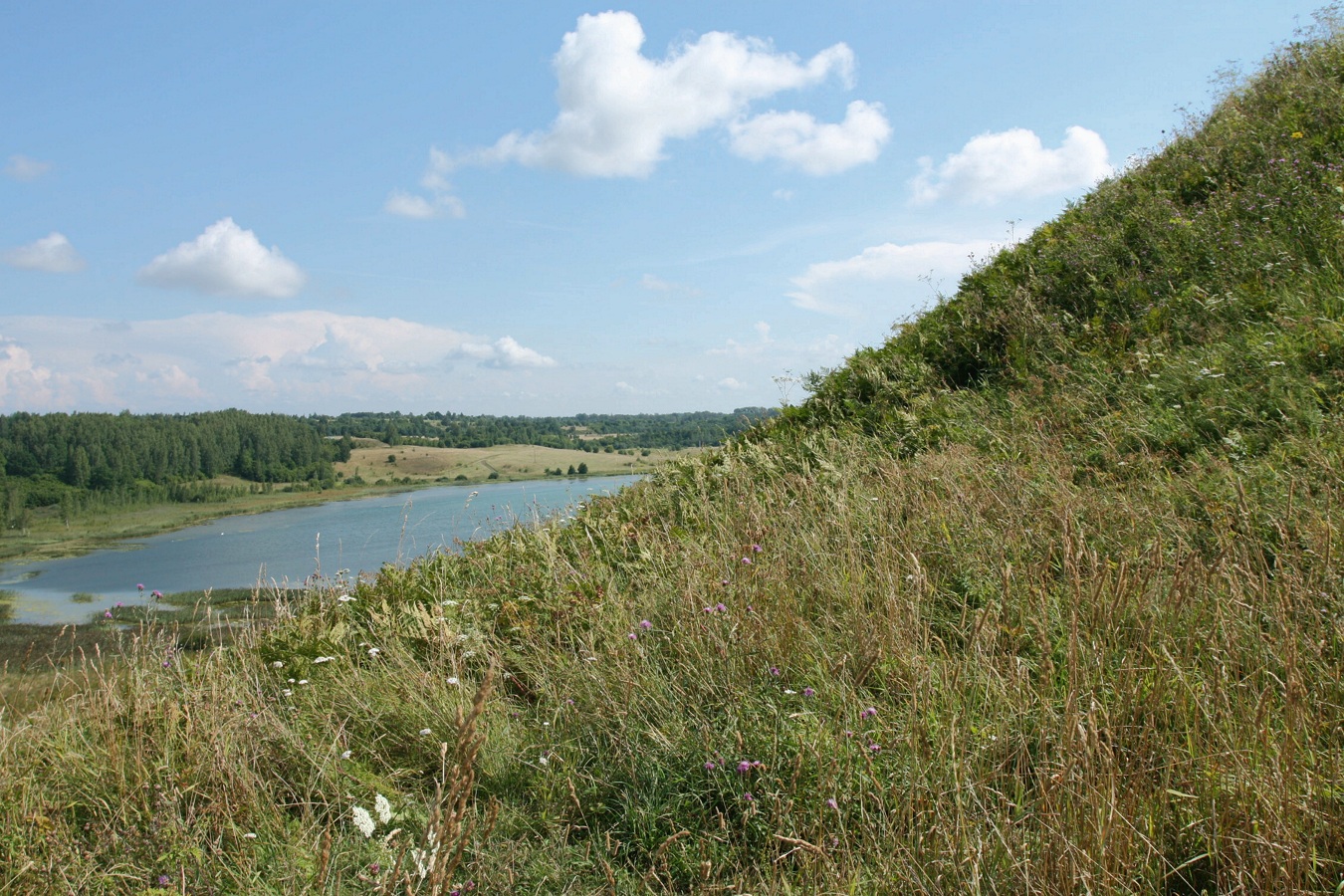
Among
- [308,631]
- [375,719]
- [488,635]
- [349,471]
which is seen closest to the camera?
[375,719]

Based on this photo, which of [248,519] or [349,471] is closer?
[248,519]

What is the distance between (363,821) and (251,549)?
80.5m

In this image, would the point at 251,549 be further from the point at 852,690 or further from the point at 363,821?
the point at 852,690

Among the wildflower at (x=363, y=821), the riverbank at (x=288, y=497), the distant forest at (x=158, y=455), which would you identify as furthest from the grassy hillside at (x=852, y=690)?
the distant forest at (x=158, y=455)

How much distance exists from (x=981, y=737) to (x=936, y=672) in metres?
0.44

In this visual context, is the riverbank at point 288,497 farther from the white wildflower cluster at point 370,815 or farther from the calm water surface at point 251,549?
the white wildflower cluster at point 370,815

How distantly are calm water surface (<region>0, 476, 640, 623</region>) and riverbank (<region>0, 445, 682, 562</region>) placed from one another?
7.08 metres

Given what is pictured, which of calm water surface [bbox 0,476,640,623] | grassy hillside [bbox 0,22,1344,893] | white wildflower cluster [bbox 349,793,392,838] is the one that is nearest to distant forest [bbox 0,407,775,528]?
calm water surface [bbox 0,476,640,623]

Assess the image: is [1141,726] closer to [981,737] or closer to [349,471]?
[981,737]

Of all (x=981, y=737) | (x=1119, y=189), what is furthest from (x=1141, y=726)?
(x=1119, y=189)

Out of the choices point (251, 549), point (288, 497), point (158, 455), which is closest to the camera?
point (251, 549)

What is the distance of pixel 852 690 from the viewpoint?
284 centimetres

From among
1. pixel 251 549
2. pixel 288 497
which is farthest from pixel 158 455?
pixel 251 549

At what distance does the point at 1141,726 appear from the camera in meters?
2.26
